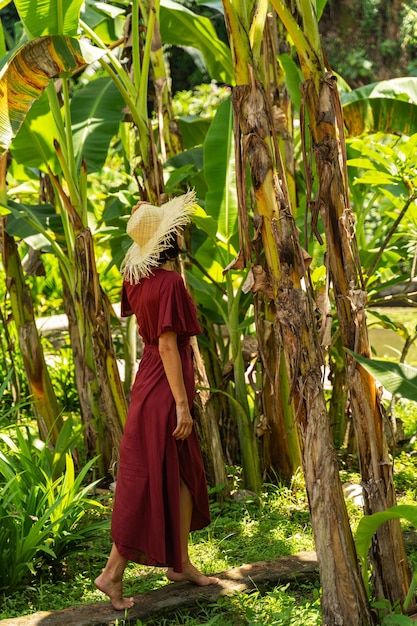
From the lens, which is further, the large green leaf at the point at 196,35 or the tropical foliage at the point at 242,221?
the large green leaf at the point at 196,35

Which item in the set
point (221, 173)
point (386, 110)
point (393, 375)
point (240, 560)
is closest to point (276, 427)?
point (240, 560)

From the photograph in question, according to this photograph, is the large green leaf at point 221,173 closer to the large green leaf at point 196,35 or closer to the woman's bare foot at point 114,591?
the large green leaf at point 196,35

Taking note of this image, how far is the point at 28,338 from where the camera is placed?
4.48 meters

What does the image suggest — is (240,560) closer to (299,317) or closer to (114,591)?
(114,591)

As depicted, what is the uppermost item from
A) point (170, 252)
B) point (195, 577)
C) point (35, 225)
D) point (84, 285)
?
point (35, 225)

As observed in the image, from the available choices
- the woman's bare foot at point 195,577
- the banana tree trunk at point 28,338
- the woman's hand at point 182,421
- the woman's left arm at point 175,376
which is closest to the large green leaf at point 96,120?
the banana tree trunk at point 28,338

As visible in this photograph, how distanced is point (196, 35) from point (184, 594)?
3.10 m

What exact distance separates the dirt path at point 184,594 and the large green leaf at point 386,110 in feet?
7.17

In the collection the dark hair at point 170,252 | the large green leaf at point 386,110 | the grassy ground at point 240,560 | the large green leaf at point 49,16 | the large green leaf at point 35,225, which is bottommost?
the grassy ground at point 240,560

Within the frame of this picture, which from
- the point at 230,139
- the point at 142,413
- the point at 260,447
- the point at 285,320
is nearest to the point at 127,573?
the point at 142,413

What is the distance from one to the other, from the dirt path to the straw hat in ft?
3.98

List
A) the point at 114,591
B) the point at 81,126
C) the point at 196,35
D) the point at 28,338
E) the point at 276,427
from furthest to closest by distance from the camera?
the point at 196,35, the point at 81,126, the point at 28,338, the point at 276,427, the point at 114,591

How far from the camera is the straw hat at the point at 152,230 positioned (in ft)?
10.5

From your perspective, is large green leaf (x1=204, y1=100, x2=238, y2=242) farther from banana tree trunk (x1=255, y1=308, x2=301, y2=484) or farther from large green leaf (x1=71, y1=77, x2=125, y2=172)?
large green leaf (x1=71, y1=77, x2=125, y2=172)
